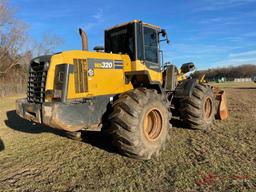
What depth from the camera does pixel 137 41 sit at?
253 inches

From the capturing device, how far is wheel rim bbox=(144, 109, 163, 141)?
5.96 m

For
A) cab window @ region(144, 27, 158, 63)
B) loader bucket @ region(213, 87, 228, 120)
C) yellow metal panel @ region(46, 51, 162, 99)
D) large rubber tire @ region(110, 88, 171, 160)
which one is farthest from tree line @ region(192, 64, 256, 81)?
large rubber tire @ region(110, 88, 171, 160)

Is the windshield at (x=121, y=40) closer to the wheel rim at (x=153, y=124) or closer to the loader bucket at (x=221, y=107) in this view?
the wheel rim at (x=153, y=124)

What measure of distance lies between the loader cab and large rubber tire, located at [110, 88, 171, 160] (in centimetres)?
123

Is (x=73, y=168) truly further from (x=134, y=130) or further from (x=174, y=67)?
(x=174, y=67)

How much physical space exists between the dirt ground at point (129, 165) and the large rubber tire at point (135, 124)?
0.24m

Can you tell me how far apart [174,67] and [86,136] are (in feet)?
10.8

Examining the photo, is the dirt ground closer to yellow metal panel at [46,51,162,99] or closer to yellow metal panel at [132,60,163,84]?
yellow metal panel at [46,51,162,99]

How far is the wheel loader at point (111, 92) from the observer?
16.7 ft

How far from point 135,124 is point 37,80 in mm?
2251

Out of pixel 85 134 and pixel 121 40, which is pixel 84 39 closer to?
pixel 121 40

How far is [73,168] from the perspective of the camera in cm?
515

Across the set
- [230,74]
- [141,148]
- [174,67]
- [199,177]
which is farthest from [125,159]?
[230,74]

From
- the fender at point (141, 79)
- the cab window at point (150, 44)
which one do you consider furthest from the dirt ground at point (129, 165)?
the cab window at point (150, 44)
